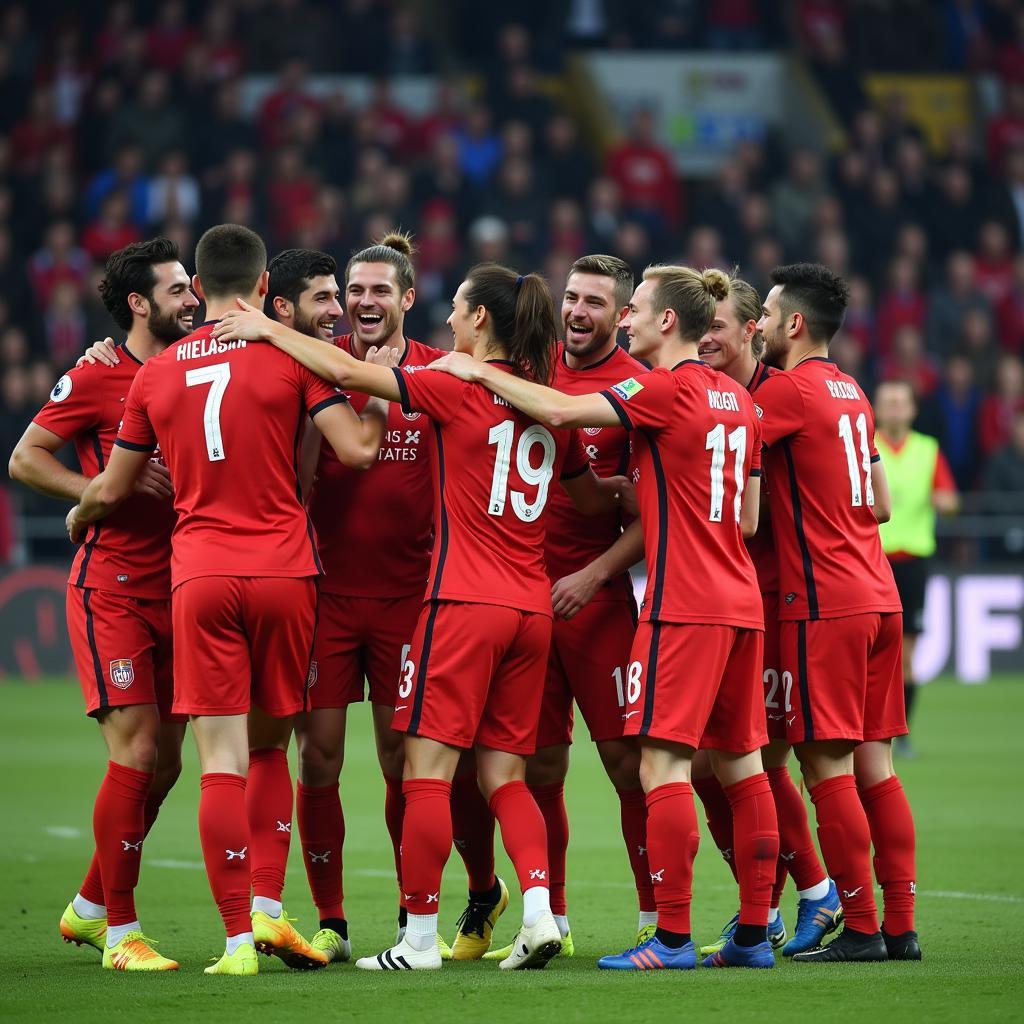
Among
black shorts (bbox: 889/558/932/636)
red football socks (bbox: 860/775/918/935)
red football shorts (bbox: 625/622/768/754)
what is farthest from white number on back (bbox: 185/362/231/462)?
black shorts (bbox: 889/558/932/636)

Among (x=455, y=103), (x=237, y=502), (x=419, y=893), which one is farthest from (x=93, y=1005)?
(x=455, y=103)

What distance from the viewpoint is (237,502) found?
19.3ft

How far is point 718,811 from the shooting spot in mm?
6793

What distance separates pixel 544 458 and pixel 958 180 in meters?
15.8

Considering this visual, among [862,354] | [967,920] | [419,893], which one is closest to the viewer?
[419,893]

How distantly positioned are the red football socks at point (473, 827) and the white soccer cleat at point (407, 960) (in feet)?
2.20

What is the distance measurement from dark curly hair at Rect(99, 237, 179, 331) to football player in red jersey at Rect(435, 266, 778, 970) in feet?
3.81

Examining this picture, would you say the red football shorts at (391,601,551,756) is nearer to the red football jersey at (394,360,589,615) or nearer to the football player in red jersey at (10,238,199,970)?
the red football jersey at (394,360,589,615)

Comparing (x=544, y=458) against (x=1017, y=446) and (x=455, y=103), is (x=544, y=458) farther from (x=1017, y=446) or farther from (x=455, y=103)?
(x=455, y=103)

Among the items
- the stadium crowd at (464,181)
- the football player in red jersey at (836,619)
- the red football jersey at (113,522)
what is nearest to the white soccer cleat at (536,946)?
the football player in red jersey at (836,619)

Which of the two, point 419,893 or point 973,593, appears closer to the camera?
point 419,893

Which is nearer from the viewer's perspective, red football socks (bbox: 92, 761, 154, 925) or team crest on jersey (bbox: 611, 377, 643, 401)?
team crest on jersey (bbox: 611, 377, 643, 401)

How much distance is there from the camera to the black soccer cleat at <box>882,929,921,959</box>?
6.14 m

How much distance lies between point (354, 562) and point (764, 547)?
1496 millimetres
